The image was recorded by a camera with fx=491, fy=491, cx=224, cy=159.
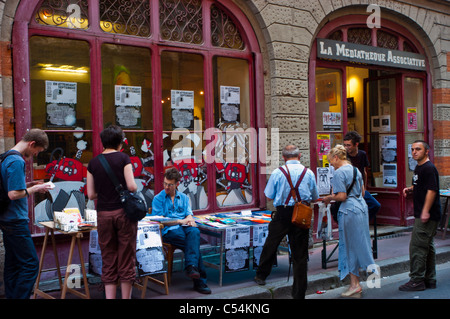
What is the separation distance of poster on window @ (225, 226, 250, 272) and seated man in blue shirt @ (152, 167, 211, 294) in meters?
0.39

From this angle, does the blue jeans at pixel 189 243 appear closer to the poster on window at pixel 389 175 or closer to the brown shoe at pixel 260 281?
the brown shoe at pixel 260 281

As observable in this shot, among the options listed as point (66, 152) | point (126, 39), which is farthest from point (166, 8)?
point (66, 152)

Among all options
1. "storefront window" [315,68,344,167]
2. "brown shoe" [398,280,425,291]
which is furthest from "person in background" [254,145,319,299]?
"storefront window" [315,68,344,167]

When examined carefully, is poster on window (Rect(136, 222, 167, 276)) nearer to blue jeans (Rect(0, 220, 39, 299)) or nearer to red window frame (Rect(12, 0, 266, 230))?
blue jeans (Rect(0, 220, 39, 299))

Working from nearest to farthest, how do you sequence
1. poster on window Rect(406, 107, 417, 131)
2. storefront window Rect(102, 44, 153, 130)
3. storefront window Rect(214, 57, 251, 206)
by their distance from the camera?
storefront window Rect(102, 44, 153, 130) < storefront window Rect(214, 57, 251, 206) < poster on window Rect(406, 107, 417, 131)

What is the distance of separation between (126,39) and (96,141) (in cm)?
150

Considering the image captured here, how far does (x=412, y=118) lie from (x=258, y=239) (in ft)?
19.6

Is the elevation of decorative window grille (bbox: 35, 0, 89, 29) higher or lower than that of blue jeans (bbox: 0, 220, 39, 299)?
higher

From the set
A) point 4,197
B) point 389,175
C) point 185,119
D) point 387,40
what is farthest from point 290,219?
point 387,40

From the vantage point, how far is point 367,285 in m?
6.55

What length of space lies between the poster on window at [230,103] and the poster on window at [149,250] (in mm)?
2762

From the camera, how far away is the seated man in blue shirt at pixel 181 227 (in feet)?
19.2

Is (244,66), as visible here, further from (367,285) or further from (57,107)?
(367,285)

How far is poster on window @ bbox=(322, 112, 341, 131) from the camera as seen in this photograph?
903 cm
